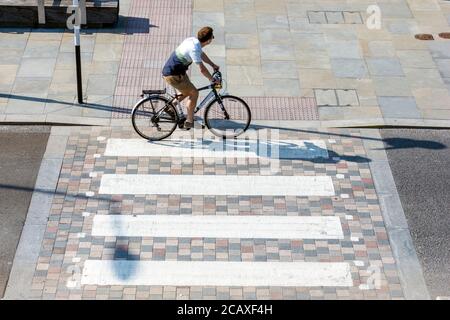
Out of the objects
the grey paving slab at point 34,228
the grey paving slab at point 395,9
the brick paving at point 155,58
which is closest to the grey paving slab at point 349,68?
the brick paving at point 155,58

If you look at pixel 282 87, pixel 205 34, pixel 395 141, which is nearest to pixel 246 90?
pixel 282 87

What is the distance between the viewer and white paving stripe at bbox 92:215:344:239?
13.2 meters

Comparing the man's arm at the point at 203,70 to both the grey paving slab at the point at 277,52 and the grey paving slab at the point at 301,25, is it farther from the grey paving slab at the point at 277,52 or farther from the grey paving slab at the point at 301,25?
the grey paving slab at the point at 301,25

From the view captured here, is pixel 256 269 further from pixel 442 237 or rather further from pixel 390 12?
pixel 390 12

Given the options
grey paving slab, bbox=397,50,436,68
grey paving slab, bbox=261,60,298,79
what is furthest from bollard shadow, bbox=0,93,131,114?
grey paving slab, bbox=397,50,436,68

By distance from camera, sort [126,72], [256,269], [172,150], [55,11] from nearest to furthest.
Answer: [256,269], [172,150], [126,72], [55,11]

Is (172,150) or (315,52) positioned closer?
(172,150)

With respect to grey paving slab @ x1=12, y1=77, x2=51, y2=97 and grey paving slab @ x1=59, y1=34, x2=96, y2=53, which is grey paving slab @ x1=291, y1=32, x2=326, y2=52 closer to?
Answer: grey paving slab @ x1=59, y1=34, x2=96, y2=53

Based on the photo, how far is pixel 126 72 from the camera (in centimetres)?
1728

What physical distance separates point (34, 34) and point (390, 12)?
741cm
